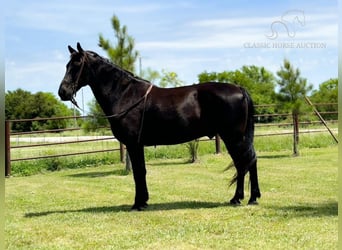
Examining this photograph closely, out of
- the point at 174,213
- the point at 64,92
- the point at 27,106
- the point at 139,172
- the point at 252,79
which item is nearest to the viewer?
the point at 174,213

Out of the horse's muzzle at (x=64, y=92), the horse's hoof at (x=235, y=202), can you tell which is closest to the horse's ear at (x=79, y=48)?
the horse's muzzle at (x=64, y=92)

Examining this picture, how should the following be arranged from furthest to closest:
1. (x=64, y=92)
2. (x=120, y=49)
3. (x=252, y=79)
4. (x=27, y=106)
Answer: (x=252, y=79), (x=27, y=106), (x=120, y=49), (x=64, y=92)

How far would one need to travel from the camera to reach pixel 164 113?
5.40 metres

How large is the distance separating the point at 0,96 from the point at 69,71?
13.1ft

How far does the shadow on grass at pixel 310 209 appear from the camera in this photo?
16.2ft

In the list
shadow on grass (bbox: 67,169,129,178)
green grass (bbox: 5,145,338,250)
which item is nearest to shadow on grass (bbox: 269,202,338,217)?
green grass (bbox: 5,145,338,250)

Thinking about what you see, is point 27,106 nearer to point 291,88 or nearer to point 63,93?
point 291,88

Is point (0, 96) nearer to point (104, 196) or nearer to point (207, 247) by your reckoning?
point (207, 247)

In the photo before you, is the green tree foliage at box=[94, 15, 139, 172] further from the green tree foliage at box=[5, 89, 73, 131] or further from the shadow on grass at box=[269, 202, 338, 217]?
the green tree foliage at box=[5, 89, 73, 131]

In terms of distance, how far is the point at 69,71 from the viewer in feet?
17.8

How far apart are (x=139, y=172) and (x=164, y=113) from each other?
2.54ft

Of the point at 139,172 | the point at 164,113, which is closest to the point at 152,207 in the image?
the point at 139,172

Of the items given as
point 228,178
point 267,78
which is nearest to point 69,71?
point 228,178

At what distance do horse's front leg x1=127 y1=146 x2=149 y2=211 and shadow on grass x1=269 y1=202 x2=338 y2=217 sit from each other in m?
1.56
